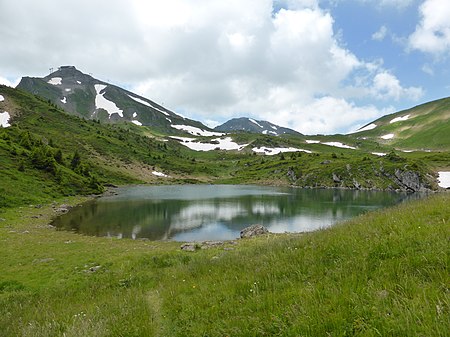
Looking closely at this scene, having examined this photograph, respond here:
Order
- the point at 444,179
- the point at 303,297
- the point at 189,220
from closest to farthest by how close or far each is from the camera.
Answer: the point at 303,297
the point at 189,220
the point at 444,179

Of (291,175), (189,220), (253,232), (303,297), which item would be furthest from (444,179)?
(303,297)

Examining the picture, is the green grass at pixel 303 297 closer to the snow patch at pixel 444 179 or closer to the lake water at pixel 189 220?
the lake water at pixel 189 220

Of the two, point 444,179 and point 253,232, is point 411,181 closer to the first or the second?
point 444,179

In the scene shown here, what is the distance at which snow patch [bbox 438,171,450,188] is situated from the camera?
443ft

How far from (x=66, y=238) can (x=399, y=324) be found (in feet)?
142

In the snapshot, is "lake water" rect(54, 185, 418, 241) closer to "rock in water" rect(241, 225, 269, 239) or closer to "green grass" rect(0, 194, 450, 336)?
"rock in water" rect(241, 225, 269, 239)

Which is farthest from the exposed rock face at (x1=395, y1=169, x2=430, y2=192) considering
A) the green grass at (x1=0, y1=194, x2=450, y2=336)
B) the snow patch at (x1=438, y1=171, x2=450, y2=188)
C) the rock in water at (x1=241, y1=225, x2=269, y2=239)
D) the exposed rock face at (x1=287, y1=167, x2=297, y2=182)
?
the green grass at (x1=0, y1=194, x2=450, y2=336)

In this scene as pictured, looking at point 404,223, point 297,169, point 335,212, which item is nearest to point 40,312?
point 404,223

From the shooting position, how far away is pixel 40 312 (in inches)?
408

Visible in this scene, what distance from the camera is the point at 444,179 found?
460ft

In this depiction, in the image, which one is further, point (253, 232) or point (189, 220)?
point (189, 220)

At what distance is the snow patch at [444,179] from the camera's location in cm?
13512

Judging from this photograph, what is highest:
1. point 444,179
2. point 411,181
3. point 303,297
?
point 444,179

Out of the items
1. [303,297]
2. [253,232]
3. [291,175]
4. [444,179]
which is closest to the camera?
[303,297]
